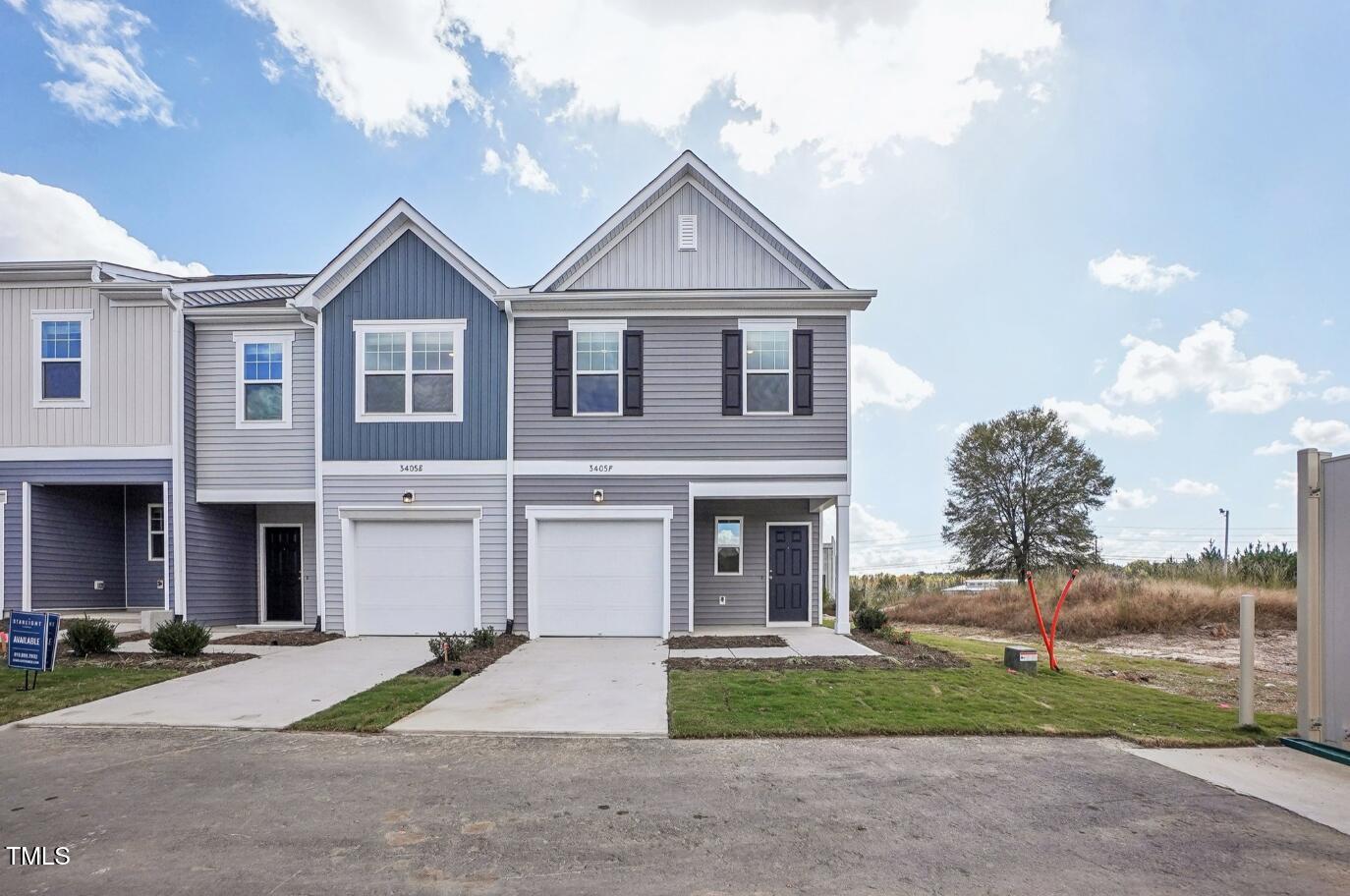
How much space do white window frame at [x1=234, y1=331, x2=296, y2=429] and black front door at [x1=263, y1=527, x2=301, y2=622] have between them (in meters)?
2.70

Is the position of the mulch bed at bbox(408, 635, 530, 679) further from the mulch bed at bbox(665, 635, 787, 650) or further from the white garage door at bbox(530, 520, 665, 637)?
the mulch bed at bbox(665, 635, 787, 650)

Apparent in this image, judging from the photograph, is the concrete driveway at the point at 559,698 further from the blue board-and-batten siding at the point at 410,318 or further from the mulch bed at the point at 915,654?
the blue board-and-batten siding at the point at 410,318

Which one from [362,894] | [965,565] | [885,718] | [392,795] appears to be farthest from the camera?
[965,565]

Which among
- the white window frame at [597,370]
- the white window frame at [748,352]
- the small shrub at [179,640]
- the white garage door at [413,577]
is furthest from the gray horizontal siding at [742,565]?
the small shrub at [179,640]

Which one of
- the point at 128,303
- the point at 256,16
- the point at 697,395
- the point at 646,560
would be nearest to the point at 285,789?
the point at 646,560

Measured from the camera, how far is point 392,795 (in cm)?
533

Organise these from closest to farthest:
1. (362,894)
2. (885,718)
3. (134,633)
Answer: (362,894)
(885,718)
(134,633)

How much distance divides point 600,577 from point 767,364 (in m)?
5.11

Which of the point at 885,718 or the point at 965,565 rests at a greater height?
the point at 885,718

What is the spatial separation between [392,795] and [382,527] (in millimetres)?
9249

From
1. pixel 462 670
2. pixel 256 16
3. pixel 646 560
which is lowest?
pixel 462 670

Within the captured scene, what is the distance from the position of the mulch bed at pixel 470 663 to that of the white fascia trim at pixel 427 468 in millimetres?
3162

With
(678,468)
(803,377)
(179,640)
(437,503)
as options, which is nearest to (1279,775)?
(803,377)

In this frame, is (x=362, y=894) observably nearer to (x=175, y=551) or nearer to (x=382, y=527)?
(x=382, y=527)
